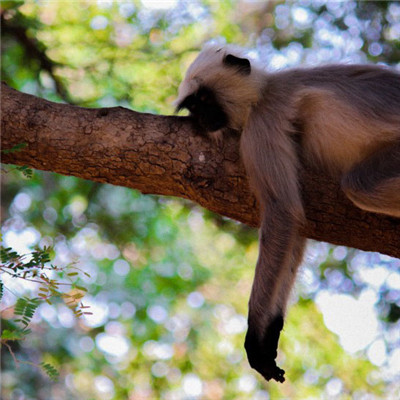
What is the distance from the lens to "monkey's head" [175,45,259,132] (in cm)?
436

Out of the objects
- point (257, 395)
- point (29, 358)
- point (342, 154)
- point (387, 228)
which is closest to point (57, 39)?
point (29, 358)

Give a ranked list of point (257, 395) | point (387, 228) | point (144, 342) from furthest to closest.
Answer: point (257, 395) < point (144, 342) < point (387, 228)

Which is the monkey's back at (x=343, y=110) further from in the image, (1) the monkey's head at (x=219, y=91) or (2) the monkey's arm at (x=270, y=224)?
(2) the monkey's arm at (x=270, y=224)

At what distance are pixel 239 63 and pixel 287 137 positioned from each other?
2.59ft

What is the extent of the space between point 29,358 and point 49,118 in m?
4.25

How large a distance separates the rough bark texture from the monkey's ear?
59 cm

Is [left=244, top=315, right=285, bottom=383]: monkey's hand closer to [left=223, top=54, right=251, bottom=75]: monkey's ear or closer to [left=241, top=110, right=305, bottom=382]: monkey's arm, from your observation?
[left=241, top=110, right=305, bottom=382]: monkey's arm

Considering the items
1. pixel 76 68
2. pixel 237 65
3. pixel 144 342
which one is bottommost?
pixel 144 342

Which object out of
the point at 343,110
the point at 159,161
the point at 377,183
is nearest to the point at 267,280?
the point at 377,183

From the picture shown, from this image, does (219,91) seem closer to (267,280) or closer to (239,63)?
(239,63)

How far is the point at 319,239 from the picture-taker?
425 centimetres

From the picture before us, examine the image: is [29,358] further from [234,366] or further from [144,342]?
[234,366]

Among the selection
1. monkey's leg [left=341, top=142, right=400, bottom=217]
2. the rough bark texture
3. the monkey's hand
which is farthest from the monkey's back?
the monkey's hand

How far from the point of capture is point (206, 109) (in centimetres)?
439
